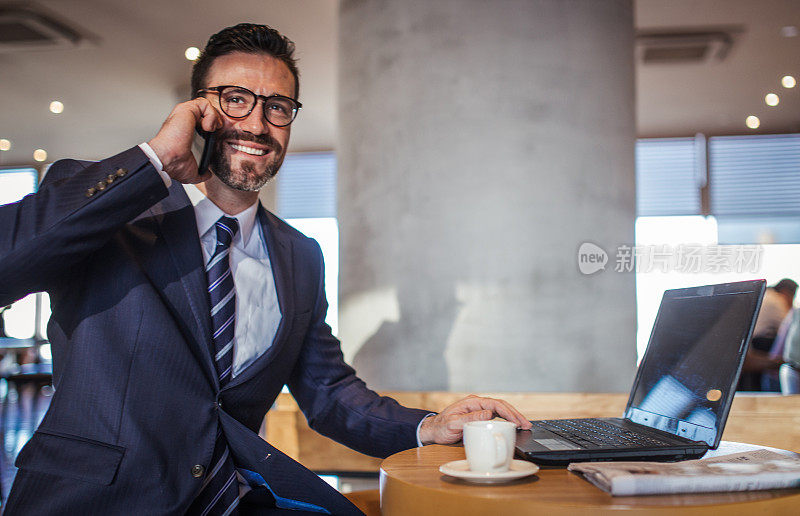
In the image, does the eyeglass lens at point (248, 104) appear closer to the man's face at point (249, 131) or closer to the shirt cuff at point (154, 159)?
the man's face at point (249, 131)

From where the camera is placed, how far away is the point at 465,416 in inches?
51.4

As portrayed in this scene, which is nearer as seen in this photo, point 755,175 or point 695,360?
point 695,360

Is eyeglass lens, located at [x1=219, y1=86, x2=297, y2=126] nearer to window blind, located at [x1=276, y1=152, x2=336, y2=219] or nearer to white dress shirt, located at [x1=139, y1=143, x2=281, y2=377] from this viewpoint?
white dress shirt, located at [x1=139, y1=143, x2=281, y2=377]

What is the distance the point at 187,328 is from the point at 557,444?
734 millimetres

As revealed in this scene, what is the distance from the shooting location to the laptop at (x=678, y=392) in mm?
1063

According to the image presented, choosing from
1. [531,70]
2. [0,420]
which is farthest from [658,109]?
[0,420]

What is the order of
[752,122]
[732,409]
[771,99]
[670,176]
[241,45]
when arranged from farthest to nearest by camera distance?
[670,176] → [752,122] → [771,99] → [732,409] → [241,45]

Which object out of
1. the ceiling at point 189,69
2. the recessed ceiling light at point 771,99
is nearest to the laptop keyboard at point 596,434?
the ceiling at point 189,69

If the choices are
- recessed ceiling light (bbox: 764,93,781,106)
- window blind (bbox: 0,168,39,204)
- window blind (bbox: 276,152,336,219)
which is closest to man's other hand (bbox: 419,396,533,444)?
recessed ceiling light (bbox: 764,93,781,106)

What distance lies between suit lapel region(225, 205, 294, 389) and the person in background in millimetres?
5688

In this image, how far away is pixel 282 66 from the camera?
65.7 inches

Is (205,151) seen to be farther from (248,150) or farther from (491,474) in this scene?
(491,474)

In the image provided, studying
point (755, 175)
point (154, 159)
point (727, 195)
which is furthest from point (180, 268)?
point (755, 175)

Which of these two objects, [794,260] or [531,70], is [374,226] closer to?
[531,70]
